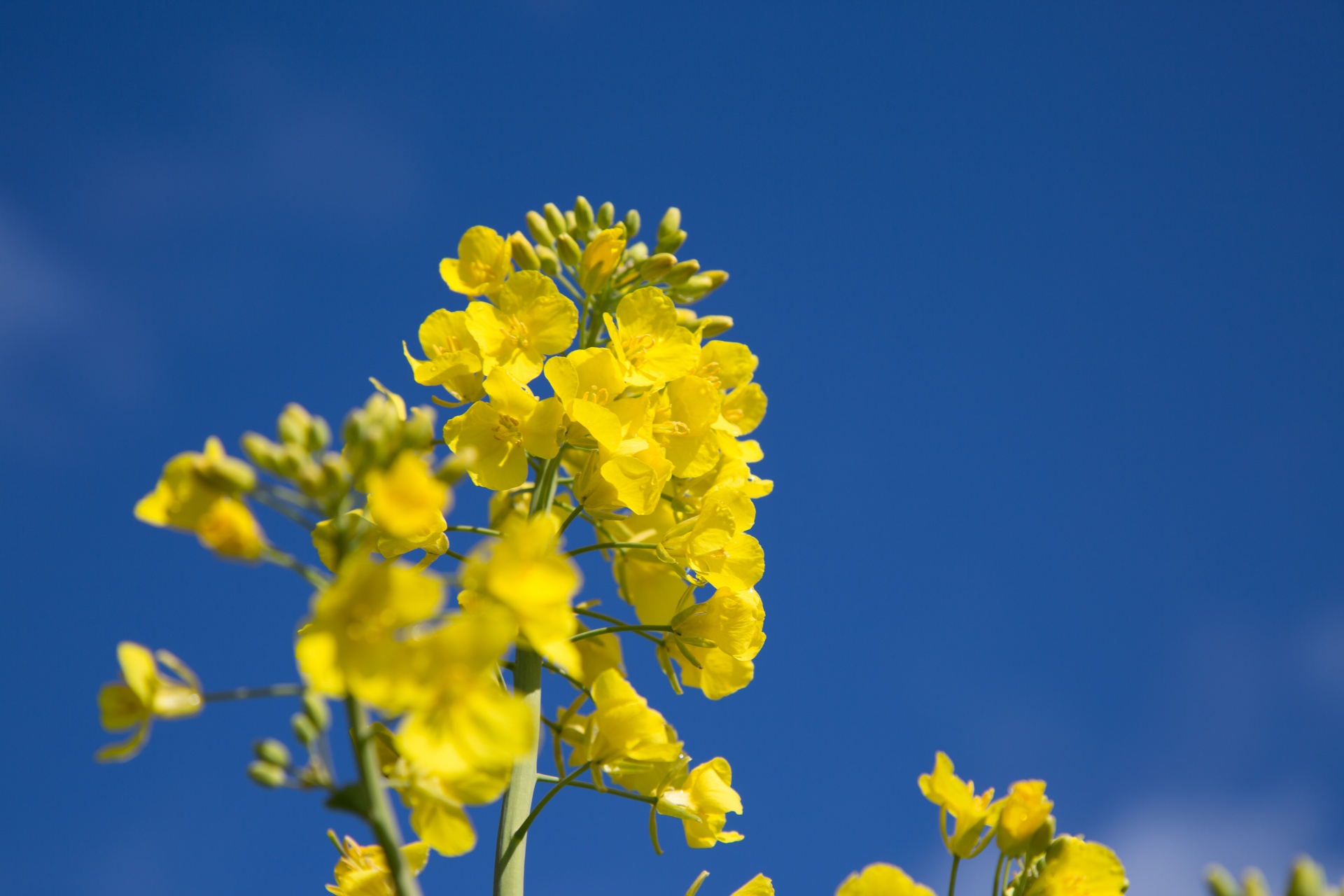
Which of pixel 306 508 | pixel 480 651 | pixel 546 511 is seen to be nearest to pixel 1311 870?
pixel 480 651

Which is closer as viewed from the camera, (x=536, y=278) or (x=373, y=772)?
(x=373, y=772)

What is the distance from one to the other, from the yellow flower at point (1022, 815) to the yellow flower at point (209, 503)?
1.76m

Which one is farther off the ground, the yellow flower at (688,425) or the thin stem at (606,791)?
the yellow flower at (688,425)

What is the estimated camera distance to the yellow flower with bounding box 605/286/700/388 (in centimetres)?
343

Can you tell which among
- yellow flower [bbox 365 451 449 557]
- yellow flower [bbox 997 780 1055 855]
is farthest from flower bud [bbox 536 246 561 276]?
yellow flower [bbox 997 780 1055 855]

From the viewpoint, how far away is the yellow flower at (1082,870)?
7.36 ft

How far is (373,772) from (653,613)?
1976mm

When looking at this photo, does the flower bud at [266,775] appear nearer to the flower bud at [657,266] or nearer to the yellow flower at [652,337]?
the yellow flower at [652,337]

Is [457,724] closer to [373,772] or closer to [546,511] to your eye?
[373,772]

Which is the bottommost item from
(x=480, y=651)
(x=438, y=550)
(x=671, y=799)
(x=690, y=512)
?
(x=480, y=651)

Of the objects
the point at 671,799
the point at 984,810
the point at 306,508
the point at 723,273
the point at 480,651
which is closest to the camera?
the point at 480,651

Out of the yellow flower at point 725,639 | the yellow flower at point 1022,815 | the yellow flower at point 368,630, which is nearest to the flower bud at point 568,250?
the yellow flower at point 725,639

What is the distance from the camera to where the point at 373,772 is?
1.70m

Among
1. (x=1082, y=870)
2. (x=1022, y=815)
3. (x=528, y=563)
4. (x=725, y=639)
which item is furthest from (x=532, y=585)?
(x=725, y=639)
